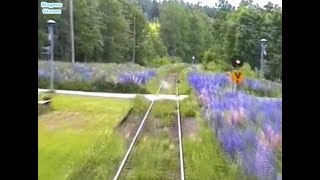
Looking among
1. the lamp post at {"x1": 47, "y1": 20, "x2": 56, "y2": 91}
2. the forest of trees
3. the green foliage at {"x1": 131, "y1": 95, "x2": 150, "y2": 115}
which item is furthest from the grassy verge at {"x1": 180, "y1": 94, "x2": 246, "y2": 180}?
the lamp post at {"x1": 47, "y1": 20, "x2": 56, "y2": 91}

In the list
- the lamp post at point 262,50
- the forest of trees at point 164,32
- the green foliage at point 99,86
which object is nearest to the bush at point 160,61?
the forest of trees at point 164,32

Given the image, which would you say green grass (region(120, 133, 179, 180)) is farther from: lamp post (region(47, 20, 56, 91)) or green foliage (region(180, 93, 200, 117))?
lamp post (region(47, 20, 56, 91))

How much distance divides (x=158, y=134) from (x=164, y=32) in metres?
0.51

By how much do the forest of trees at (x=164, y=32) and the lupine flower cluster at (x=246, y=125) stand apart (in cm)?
14

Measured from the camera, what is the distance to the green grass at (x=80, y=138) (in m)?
2.41

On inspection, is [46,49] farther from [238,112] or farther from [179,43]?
[238,112]

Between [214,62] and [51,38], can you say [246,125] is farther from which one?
[51,38]

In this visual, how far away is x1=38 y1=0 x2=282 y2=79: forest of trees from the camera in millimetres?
2457

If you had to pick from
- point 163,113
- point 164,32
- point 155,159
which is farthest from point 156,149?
point 164,32

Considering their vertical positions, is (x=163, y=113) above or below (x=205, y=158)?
above

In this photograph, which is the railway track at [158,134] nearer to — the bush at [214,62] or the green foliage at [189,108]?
the green foliage at [189,108]

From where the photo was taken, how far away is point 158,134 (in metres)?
2.46

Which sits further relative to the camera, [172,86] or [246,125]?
[172,86]
